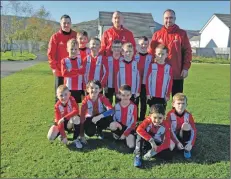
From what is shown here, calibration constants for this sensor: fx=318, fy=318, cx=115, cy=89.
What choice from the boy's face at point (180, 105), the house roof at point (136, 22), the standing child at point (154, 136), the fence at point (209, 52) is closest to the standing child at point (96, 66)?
the standing child at point (154, 136)

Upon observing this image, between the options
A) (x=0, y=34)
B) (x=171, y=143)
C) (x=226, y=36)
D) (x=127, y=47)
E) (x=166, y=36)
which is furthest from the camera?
(x=226, y=36)

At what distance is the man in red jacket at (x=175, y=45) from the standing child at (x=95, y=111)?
1.49 metres

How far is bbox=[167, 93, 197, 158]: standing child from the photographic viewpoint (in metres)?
4.95

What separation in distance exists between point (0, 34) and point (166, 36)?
37.6 metres

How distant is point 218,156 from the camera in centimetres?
503

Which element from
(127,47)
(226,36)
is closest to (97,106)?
(127,47)

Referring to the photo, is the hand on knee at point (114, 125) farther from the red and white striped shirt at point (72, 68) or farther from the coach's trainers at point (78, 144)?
the red and white striped shirt at point (72, 68)

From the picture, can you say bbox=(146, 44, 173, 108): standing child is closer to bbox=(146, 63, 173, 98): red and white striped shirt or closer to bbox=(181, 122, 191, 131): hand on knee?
bbox=(146, 63, 173, 98): red and white striped shirt

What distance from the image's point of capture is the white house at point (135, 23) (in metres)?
52.9

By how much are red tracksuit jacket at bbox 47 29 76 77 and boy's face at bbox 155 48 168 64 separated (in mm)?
1867

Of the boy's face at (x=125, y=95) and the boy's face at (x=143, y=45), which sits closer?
the boy's face at (x=125, y=95)

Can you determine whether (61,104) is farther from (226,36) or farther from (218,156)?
(226,36)

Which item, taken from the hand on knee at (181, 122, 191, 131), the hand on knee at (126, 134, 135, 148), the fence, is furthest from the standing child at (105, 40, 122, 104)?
the fence

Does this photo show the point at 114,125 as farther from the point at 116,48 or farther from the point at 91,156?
the point at 116,48
